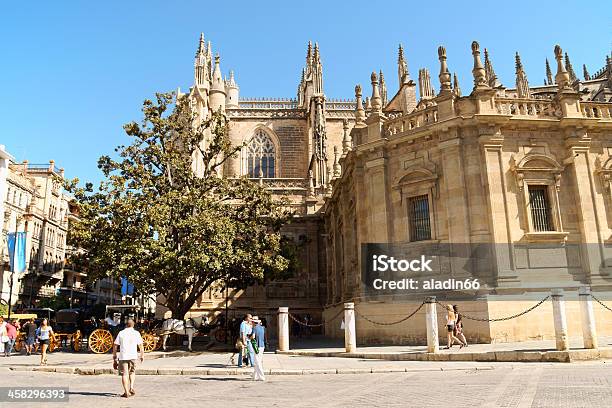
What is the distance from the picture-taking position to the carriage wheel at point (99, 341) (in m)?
18.1

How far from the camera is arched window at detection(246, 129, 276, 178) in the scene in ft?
139

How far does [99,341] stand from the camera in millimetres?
18172

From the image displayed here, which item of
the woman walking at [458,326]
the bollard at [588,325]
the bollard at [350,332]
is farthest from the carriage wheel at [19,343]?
the bollard at [588,325]

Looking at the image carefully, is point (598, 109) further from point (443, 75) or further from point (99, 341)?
point (99, 341)

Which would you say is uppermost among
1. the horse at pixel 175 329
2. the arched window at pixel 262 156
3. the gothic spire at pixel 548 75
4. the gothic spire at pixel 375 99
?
the gothic spire at pixel 548 75

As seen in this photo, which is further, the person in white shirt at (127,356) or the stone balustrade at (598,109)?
the stone balustrade at (598,109)

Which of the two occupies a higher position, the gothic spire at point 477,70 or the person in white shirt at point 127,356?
the gothic spire at point 477,70

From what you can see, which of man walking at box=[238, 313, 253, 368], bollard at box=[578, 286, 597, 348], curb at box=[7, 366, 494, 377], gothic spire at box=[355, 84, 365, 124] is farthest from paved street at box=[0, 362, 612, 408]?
gothic spire at box=[355, 84, 365, 124]

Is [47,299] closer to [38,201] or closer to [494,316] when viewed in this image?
[38,201]

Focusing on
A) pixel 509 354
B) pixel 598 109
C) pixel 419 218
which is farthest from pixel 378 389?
pixel 598 109

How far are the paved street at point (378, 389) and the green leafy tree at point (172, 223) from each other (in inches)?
239

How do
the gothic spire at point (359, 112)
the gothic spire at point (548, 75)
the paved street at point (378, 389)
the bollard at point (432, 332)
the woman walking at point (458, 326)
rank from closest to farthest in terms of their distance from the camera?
1. the paved street at point (378, 389)
2. the bollard at point (432, 332)
3. the woman walking at point (458, 326)
4. the gothic spire at point (359, 112)
5. the gothic spire at point (548, 75)

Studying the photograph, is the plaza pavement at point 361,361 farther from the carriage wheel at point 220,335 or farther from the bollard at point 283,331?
the carriage wheel at point 220,335

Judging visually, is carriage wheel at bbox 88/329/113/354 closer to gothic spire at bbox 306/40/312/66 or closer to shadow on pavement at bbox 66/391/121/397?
shadow on pavement at bbox 66/391/121/397
